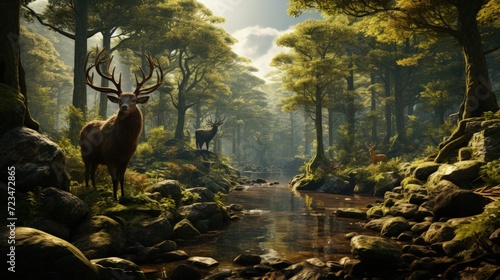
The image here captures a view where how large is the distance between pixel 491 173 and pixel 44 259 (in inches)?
397

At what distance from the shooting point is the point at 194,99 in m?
35.9

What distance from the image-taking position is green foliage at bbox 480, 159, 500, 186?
8289 mm

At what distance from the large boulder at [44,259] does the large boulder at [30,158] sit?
2.92m

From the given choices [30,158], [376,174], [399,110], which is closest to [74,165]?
[30,158]

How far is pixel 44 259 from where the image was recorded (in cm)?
375

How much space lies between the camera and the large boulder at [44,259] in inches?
143

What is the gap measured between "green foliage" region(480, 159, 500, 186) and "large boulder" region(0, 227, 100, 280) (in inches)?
372

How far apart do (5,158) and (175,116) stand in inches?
1700

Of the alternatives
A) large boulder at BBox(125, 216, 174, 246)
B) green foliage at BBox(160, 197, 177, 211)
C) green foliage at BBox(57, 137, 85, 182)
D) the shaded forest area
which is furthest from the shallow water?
the shaded forest area

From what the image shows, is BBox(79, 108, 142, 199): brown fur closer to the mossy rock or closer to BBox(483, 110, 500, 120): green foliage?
the mossy rock

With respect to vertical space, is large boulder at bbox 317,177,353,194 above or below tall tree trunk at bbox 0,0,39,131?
below

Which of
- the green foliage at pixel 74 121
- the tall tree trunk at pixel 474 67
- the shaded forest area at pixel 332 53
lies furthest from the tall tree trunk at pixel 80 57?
the tall tree trunk at pixel 474 67

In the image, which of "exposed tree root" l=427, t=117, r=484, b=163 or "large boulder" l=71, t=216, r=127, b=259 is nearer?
"large boulder" l=71, t=216, r=127, b=259

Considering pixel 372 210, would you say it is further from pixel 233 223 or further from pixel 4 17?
pixel 4 17
